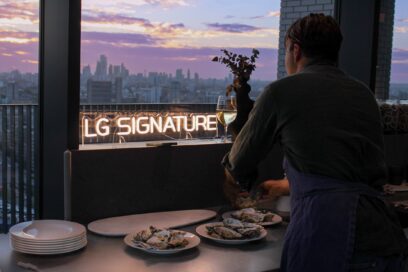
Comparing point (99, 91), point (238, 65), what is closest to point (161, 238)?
point (238, 65)

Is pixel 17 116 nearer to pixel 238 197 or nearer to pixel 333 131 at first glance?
pixel 238 197

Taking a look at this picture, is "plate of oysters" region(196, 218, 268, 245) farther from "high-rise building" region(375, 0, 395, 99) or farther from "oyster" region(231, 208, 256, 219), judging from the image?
"high-rise building" region(375, 0, 395, 99)

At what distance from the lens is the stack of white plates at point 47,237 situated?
1.65 m

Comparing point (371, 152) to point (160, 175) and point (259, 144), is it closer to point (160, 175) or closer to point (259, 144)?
point (259, 144)

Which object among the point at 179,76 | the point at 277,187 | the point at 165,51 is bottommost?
the point at 277,187

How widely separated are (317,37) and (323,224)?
533 millimetres

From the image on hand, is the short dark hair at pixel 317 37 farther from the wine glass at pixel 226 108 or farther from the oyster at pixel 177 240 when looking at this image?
the wine glass at pixel 226 108

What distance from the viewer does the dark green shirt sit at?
144 centimetres

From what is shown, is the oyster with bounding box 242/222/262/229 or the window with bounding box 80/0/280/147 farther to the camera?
the window with bounding box 80/0/280/147

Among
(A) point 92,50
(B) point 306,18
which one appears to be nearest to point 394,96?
(A) point 92,50

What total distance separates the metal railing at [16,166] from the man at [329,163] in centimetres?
218

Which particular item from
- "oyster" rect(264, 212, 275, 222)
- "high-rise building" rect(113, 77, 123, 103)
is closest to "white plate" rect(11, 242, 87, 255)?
"oyster" rect(264, 212, 275, 222)

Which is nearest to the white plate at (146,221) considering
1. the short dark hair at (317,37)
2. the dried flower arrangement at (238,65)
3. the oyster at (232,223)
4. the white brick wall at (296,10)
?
the oyster at (232,223)

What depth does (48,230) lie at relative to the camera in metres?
1.81
